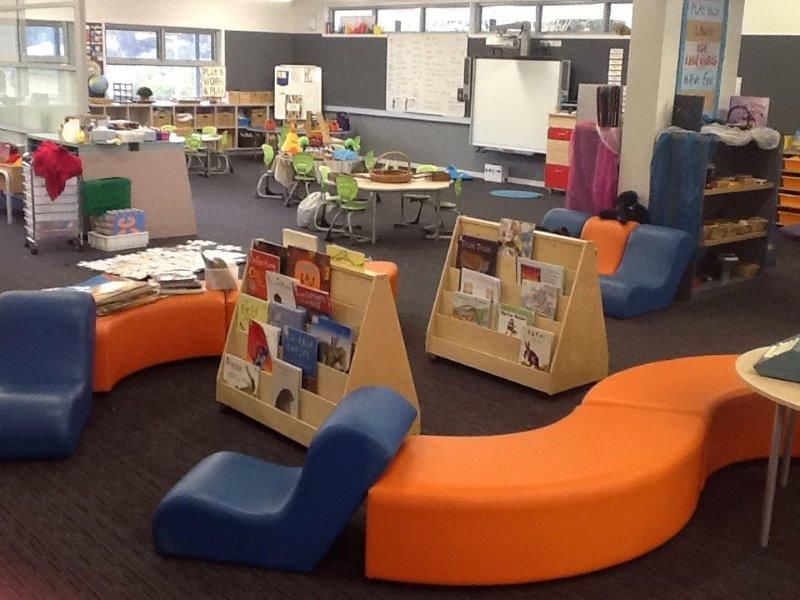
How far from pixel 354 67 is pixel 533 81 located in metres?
4.07

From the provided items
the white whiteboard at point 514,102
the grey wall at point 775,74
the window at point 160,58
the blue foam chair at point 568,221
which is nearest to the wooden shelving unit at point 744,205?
the blue foam chair at point 568,221

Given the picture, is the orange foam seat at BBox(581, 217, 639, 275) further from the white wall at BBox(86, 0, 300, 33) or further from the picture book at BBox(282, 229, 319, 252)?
the white wall at BBox(86, 0, 300, 33)

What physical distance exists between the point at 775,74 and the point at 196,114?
920 centimetres

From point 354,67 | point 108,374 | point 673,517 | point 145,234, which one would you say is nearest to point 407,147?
point 354,67

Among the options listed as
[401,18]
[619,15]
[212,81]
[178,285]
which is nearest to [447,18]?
[401,18]

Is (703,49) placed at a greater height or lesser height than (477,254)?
greater

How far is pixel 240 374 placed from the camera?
14.3 ft

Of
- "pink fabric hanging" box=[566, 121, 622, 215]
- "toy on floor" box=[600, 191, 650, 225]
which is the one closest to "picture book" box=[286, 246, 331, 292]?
"toy on floor" box=[600, 191, 650, 225]

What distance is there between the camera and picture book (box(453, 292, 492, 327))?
16.5 feet

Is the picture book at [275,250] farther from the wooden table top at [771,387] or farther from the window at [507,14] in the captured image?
the window at [507,14]

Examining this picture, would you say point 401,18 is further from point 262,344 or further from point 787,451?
point 787,451

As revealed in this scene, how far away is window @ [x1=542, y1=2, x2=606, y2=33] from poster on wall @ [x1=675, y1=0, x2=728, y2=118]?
201 inches

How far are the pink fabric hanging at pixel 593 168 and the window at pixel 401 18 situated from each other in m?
7.99

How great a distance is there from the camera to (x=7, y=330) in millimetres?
4172
